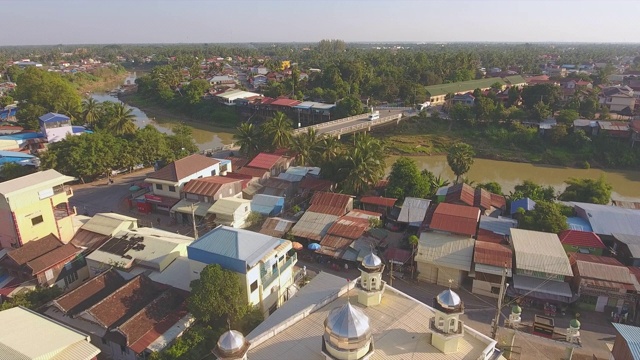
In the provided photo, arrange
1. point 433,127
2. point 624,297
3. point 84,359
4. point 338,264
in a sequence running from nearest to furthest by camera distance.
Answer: point 84,359, point 624,297, point 338,264, point 433,127

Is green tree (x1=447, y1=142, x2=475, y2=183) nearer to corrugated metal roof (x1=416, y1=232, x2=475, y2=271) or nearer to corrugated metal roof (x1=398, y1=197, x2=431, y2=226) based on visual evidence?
corrugated metal roof (x1=398, y1=197, x2=431, y2=226)

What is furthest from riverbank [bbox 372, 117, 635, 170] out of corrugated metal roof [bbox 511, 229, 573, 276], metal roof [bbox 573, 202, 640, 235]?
corrugated metal roof [bbox 511, 229, 573, 276]

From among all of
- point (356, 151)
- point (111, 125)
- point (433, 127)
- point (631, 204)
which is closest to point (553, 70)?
point (433, 127)

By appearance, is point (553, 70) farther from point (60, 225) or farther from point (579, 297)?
point (60, 225)

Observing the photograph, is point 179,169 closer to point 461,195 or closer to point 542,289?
point 461,195

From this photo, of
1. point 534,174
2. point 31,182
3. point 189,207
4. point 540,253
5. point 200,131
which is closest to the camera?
point 540,253

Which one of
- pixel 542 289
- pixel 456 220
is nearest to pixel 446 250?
pixel 456 220

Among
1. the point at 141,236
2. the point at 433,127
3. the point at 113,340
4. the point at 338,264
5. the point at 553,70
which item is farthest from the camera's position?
the point at 553,70
